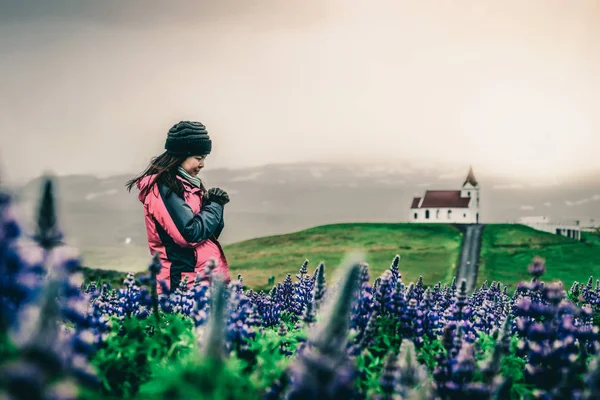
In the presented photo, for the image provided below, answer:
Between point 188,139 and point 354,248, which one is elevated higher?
point 188,139

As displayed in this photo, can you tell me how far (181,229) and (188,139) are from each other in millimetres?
1108

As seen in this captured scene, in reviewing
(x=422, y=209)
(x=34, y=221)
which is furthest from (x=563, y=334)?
(x=422, y=209)

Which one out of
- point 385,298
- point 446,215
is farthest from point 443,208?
point 385,298

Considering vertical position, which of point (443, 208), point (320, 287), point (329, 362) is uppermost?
point (443, 208)

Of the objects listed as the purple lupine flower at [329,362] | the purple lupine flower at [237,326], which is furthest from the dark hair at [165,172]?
the purple lupine flower at [329,362]

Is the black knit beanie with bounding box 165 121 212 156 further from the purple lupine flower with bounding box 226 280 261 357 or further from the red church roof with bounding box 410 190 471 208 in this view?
the red church roof with bounding box 410 190 471 208

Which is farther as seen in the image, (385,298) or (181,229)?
(181,229)

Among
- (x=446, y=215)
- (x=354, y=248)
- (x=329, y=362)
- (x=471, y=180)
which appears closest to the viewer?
(x=329, y=362)

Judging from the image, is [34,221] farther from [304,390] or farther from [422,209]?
[422,209]

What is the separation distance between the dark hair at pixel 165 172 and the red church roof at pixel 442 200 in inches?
2812

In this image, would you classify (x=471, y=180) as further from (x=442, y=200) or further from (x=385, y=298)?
(x=385, y=298)

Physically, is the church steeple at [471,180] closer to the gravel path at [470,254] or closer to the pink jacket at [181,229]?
the gravel path at [470,254]

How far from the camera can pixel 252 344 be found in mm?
4867

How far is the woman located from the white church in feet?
234
